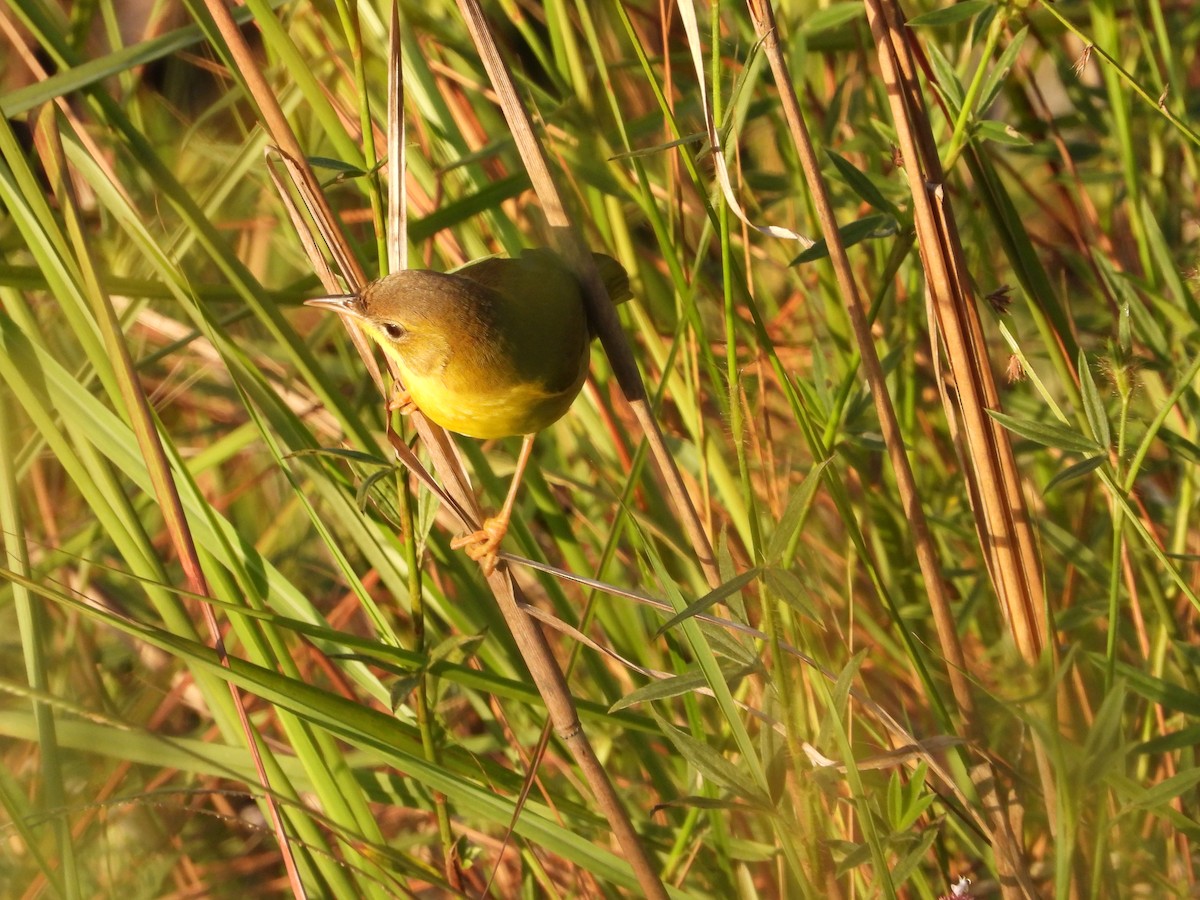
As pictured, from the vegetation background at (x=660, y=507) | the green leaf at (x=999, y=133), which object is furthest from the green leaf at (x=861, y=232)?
the green leaf at (x=999, y=133)

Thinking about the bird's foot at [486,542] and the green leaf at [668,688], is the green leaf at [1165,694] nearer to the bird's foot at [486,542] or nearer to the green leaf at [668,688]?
the green leaf at [668,688]

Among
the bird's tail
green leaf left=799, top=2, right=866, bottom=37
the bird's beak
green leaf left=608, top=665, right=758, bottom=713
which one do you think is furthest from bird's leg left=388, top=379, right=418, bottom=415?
green leaf left=799, top=2, right=866, bottom=37

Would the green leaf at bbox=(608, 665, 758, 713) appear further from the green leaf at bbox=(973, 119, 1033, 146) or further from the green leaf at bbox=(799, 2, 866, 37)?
the green leaf at bbox=(799, 2, 866, 37)

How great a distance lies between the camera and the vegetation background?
1145mm

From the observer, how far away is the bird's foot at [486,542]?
4.18 ft

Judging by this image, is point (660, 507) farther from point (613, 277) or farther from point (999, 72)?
point (999, 72)

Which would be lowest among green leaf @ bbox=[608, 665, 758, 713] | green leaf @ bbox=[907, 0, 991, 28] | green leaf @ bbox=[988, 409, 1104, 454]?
green leaf @ bbox=[608, 665, 758, 713]

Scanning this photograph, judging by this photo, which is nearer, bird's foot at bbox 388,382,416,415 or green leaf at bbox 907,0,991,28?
green leaf at bbox 907,0,991,28

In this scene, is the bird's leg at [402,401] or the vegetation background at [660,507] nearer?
the vegetation background at [660,507]

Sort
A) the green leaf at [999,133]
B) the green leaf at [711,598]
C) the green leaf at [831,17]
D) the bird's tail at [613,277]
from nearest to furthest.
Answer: the green leaf at [711,598]
the green leaf at [999,133]
the bird's tail at [613,277]
the green leaf at [831,17]

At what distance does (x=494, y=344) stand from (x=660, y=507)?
53 cm

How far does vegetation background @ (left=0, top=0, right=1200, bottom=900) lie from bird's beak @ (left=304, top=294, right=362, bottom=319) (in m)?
0.06

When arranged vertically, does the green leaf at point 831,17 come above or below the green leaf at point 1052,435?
above

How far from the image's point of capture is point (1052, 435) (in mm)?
1090
